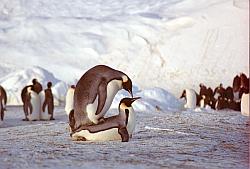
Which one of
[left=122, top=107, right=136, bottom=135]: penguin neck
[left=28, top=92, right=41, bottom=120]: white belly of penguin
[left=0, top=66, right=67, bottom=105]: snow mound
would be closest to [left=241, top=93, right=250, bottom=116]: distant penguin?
[left=28, top=92, right=41, bottom=120]: white belly of penguin

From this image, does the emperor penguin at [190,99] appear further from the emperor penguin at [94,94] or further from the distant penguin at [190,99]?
the emperor penguin at [94,94]

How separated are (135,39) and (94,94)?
43.5 ft

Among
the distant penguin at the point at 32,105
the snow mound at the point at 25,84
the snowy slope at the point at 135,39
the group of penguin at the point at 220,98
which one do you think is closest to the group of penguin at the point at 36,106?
the distant penguin at the point at 32,105

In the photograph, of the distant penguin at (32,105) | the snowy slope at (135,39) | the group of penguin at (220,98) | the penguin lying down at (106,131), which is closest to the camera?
the penguin lying down at (106,131)

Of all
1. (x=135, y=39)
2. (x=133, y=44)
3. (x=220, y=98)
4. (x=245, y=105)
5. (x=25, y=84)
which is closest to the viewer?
(x=245, y=105)

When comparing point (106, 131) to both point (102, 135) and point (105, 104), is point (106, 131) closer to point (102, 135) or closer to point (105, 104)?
point (102, 135)

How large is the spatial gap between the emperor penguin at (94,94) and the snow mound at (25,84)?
7.20m

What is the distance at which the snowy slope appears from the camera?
49.5 ft

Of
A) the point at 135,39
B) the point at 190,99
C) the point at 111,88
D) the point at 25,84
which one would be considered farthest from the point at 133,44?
the point at 111,88

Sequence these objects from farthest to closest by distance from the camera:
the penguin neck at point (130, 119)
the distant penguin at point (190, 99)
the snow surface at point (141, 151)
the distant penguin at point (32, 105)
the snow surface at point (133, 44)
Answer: the snow surface at point (133, 44), the distant penguin at point (190, 99), the distant penguin at point (32, 105), the penguin neck at point (130, 119), the snow surface at point (141, 151)

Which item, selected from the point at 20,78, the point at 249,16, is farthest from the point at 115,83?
the point at 249,16

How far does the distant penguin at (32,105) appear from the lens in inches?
281

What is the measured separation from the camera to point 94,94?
3.96 m

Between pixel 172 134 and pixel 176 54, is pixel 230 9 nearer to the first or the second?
pixel 176 54
